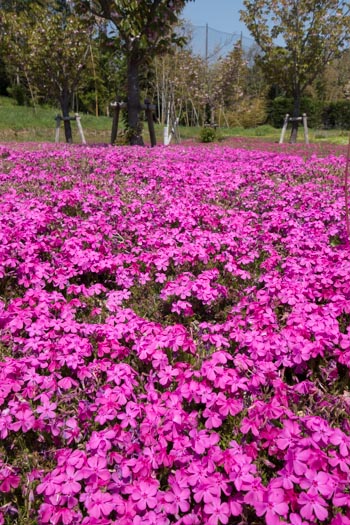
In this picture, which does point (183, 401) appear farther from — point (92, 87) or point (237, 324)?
point (92, 87)

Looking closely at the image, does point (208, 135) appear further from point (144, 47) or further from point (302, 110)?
point (302, 110)

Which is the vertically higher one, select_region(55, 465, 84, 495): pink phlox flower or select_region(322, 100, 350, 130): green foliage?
select_region(322, 100, 350, 130): green foliage

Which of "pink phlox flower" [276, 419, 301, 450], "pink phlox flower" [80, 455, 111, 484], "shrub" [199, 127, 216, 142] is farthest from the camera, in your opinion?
"shrub" [199, 127, 216, 142]

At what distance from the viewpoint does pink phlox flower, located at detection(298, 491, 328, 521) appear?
1.70m

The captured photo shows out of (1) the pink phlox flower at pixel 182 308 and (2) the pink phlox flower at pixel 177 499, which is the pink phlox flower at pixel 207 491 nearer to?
(2) the pink phlox flower at pixel 177 499

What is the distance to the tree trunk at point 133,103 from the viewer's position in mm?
16031

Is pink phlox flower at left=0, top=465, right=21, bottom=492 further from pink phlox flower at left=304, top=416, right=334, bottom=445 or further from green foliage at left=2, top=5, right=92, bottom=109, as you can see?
green foliage at left=2, top=5, right=92, bottom=109

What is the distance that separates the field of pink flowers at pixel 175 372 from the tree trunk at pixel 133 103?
39.1 ft

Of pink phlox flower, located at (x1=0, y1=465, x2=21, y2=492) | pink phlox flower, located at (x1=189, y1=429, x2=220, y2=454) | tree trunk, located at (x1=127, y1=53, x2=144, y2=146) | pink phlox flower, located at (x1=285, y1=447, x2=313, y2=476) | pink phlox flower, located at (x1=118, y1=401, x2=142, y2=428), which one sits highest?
tree trunk, located at (x1=127, y1=53, x2=144, y2=146)

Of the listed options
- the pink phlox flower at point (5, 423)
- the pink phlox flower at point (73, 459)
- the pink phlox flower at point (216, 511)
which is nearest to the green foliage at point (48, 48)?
the pink phlox flower at point (5, 423)

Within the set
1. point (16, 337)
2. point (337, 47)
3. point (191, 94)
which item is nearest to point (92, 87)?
point (191, 94)

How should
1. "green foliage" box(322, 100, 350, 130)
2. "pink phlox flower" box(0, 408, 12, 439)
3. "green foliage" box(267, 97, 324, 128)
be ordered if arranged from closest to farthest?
"pink phlox flower" box(0, 408, 12, 439)
"green foliage" box(267, 97, 324, 128)
"green foliage" box(322, 100, 350, 130)

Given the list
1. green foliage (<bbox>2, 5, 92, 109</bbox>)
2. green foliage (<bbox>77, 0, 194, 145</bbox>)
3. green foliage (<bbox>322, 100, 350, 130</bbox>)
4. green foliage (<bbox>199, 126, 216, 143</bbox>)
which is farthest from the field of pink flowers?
green foliage (<bbox>322, 100, 350, 130</bbox>)

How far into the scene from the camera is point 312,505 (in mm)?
1726
